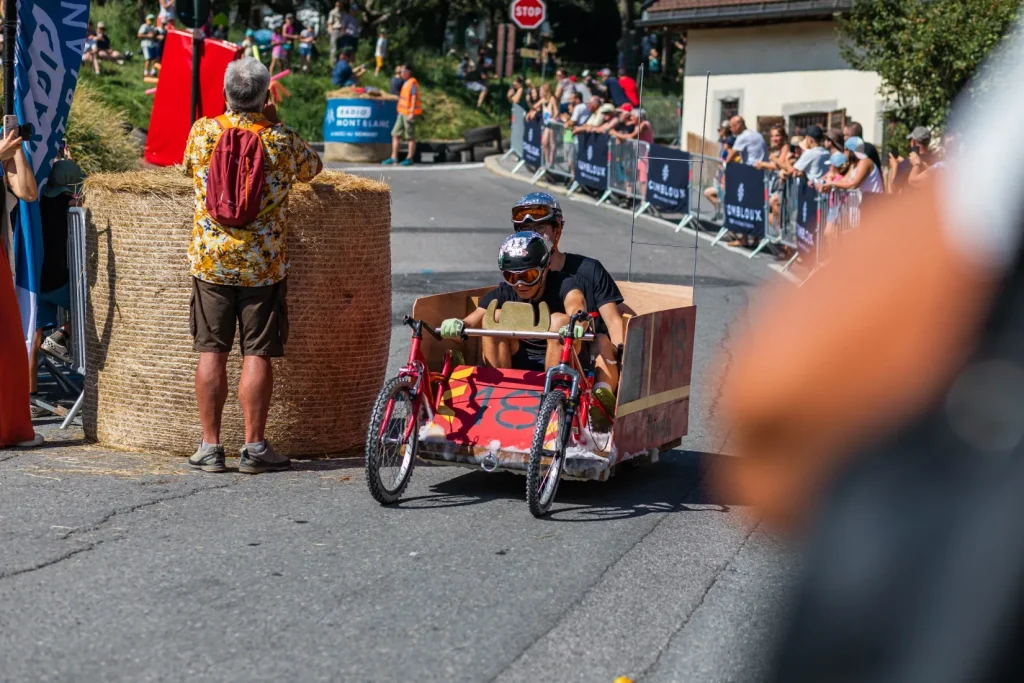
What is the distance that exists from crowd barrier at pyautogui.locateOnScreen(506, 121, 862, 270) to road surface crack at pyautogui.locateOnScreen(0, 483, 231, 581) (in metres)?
8.25

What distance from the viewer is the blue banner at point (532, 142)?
1103 inches

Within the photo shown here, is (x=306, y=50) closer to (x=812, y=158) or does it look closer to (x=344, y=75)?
(x=344, y=75)

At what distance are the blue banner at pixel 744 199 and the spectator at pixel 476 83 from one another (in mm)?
22084

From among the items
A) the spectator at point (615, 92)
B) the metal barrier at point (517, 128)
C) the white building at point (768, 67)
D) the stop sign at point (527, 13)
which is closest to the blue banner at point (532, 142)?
the metal barrier at point (517, 128)

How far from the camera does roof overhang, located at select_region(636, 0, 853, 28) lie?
97.4 feet

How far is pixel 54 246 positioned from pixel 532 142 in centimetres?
2013

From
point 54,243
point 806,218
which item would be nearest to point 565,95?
point 806,218

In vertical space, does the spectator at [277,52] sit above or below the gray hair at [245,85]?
above

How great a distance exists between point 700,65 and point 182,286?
28415 mm

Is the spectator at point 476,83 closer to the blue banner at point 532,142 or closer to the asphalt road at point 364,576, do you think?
the blue banner at point 532,142

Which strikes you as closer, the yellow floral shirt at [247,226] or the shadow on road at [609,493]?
the shadow on road at [609,493]

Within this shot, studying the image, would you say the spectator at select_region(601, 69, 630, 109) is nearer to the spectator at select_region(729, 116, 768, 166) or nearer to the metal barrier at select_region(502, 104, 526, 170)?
the metal barrier at select_region(502, 104, 526, 170)

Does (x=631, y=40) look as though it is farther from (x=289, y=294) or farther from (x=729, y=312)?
(x=289, y=294)

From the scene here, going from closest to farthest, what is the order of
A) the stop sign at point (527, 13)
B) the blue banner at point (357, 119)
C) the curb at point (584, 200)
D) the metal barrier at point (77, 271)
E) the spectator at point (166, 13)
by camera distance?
the metal barrier at point (77, 271) < the curb at point (584, 200) < the blue banner at point (357, 119) < the spectator at point (166, 13) < the stop sign at point (527, 13)
